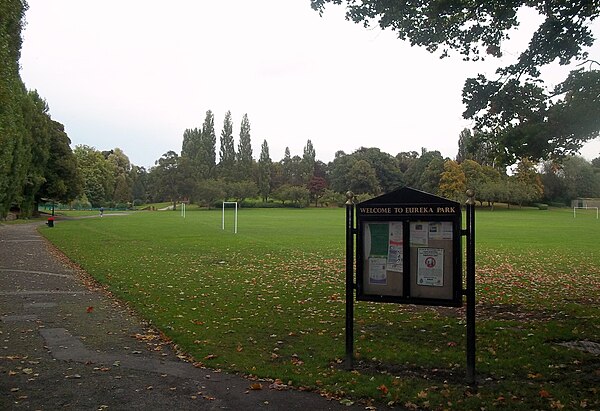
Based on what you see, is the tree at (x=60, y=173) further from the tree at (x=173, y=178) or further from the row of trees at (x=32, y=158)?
the tree at (x=173, y=178)

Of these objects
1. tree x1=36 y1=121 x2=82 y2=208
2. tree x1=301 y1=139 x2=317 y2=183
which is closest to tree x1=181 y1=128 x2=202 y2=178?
tree x1=301 y1=139 x2=317 y2=183

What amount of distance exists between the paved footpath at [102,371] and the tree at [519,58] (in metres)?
6.75

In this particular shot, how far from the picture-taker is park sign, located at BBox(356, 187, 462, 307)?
638cm

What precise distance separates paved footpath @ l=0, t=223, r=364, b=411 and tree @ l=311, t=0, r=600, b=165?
266 inches

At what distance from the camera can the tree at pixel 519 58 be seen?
1019cm

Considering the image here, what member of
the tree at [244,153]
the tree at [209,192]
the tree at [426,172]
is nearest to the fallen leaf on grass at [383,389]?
the tree at [426,172]

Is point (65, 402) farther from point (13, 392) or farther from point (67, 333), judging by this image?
point (67, 333)

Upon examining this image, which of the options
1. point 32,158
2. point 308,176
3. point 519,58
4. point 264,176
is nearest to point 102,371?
point 519,58

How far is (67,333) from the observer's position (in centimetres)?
879

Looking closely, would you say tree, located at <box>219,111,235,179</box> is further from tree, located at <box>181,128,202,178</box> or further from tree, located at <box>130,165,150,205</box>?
tree, located at <box>130,165,150,205</box>

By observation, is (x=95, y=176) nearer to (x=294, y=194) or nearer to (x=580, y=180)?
(x=294, y=194)

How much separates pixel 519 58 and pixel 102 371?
31.3ft

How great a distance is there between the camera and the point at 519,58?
35.9 feet

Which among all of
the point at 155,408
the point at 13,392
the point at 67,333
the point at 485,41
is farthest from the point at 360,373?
the point at 485,41
